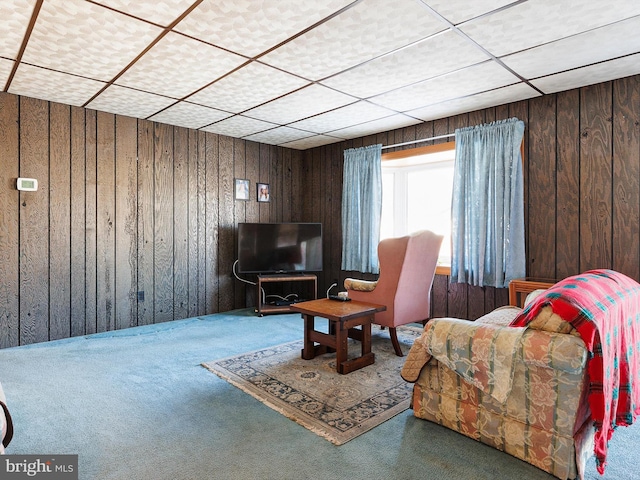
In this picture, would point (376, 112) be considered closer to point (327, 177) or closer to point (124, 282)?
point (327, 177)

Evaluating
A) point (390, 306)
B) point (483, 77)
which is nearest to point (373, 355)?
point (390, 306)

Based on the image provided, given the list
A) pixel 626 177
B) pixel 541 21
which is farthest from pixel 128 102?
pixel 626 177

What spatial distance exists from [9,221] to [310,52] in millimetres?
3178

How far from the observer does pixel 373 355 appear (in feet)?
10.4

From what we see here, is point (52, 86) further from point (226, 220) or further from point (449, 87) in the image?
point (449, 87)

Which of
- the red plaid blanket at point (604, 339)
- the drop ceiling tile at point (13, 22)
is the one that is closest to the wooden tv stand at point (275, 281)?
the drop ceiling tile at point (13, 22)

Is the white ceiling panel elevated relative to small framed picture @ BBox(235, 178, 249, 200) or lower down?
elevated

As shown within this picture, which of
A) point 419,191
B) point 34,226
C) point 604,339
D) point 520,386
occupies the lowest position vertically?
point 520,386

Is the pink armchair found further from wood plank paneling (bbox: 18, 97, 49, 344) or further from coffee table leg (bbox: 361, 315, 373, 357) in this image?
wood plank paneling (bbox: 18, 97, 49, 344)

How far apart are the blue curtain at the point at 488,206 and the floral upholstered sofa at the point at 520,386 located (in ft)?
5.38

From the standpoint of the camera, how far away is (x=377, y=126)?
4.75m

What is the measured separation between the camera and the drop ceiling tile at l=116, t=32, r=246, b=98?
2.69 m

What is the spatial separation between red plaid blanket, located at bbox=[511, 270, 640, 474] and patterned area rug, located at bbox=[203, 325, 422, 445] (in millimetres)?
1018

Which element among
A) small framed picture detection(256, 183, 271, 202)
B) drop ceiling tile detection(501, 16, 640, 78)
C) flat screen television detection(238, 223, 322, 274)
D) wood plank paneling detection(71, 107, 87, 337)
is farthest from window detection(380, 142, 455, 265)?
wood plank paneling detection(71, 107, 87, 337)
